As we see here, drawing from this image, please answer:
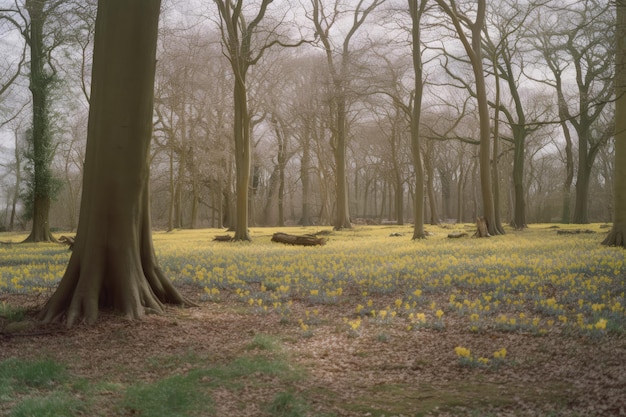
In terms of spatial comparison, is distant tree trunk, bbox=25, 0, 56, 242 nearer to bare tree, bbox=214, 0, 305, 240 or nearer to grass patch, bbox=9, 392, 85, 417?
bare tree, bbox=214, 0, 305, 240

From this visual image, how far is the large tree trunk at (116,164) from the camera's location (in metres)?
7.11

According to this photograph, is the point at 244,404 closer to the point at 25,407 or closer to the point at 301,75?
the point at 25,407

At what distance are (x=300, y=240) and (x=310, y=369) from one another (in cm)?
1520

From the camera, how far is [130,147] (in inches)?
282

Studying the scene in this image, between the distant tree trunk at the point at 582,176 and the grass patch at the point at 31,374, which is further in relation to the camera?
the distant tree trunk at the point at 582,176

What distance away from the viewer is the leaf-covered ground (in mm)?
4379

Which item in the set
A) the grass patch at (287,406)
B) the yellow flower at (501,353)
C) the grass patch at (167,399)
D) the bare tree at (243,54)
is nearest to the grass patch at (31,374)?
the grass patch at (167,399)

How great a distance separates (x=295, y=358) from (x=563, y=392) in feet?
8.31

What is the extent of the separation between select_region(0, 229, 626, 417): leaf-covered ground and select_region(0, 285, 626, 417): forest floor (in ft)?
0.06

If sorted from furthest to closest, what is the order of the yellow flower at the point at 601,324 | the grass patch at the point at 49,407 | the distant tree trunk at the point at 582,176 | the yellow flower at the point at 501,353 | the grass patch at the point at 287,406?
the distant tree trunk at the point at 582,176 < the yellow flower at the point at 601,324 < the yellow flower at the point at 501,353 < the grass patch at the point at 287,406 < the grass patch at the point at 49,407

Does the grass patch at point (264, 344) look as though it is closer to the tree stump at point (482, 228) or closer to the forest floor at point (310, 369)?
the forest floor at point (310, 369)

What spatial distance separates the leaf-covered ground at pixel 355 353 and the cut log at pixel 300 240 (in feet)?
A: 35.4

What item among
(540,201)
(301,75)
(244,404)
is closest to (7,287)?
(244,404)

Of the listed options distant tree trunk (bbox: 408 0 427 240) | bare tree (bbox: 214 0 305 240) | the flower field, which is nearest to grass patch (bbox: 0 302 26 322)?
the flower field
